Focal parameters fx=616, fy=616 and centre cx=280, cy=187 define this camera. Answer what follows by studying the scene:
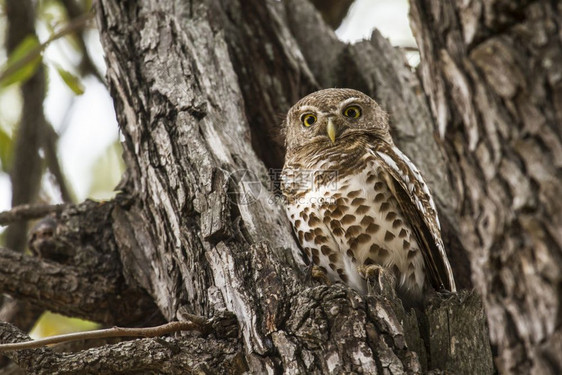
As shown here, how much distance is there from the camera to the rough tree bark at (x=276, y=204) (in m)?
1.38

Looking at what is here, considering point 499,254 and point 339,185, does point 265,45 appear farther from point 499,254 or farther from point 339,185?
point 499,254

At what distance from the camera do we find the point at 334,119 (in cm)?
431

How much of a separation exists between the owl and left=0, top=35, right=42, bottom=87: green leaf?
2046mm

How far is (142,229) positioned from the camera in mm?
3750

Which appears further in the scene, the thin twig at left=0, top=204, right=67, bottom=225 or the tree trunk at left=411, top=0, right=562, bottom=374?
the thin twig at left=0, top=204, right=67, bottom=225

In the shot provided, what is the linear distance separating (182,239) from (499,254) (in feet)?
6.66

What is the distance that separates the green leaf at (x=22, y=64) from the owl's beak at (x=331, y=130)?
2110 mm

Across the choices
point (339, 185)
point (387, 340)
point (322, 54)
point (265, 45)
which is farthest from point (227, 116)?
point (387, 340)

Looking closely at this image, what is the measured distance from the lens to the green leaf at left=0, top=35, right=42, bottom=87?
4.32 meters

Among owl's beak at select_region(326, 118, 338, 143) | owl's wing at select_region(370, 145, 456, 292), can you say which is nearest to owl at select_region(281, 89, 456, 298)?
owl's wing at select_region(370, 145, 456, 292)

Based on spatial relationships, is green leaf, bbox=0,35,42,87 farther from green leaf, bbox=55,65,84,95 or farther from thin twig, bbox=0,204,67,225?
thin twig, bbox=0,204,67,225

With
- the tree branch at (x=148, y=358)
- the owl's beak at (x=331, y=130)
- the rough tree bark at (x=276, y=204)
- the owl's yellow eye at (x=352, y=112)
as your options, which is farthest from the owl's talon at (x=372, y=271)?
the owl's yellow eye at (x=352, y=112)

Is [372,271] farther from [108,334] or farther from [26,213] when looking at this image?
[26,213]

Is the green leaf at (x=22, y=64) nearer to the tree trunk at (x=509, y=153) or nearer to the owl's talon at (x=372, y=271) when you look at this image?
the owl's talon at (x=372, y=271)
